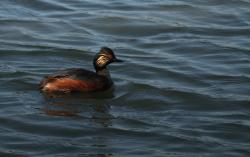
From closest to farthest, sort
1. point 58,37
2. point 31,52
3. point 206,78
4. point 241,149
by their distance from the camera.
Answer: point 241,149
point 206,78
point 31,52
point 58,37

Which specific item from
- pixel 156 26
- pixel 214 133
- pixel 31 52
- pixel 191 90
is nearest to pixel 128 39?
pixel 156 26

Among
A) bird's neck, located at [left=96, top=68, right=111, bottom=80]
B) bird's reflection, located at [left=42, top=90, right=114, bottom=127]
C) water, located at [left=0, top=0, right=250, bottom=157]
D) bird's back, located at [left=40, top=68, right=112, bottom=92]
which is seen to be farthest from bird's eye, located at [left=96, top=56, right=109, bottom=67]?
bird's reflection, located at [left=42, top=90, right=114, bottom=127]

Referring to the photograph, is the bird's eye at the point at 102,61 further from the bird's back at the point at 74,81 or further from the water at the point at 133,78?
the water at the point at 133,78

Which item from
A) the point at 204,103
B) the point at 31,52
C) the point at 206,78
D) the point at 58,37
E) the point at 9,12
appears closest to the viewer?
the point at 204,103

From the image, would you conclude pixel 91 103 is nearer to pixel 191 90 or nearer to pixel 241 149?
pixel 191 90

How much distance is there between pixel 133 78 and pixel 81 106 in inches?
73.5

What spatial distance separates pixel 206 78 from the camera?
1545 centimetres

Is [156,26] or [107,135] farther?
[156,26]

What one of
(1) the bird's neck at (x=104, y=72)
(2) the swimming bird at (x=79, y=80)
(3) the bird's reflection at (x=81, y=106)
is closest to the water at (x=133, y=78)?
(3) the bird's reflection at (x=81, y=106)

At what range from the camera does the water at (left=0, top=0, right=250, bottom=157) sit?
40.0 feet

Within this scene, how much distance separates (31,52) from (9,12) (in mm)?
3693

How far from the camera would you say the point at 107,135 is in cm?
1244

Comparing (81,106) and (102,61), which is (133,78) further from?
(81,106)

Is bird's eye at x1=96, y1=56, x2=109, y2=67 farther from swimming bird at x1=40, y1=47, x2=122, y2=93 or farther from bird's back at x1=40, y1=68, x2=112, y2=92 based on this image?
bird's back at x1=40, y1=68, x2=112, y2=92
